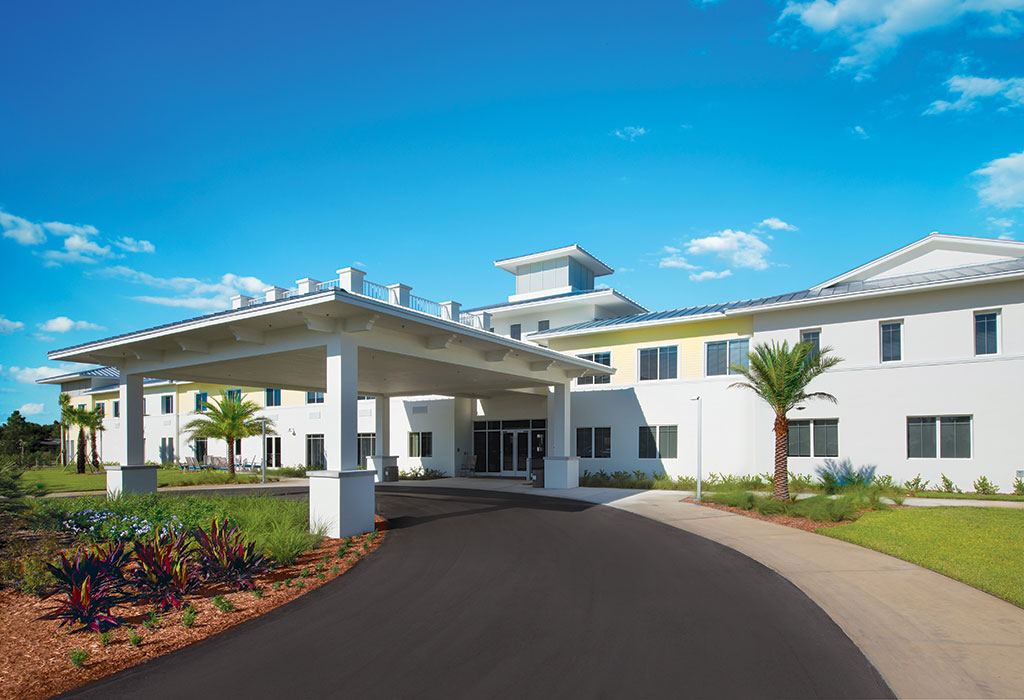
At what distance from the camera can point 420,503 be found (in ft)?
64.3

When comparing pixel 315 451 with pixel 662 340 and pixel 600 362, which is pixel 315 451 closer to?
pixel 600 362

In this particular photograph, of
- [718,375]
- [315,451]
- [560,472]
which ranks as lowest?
[315,451]

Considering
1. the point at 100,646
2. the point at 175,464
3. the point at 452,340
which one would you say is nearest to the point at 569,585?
the point at 100,646

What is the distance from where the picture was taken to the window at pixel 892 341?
20.8 metres

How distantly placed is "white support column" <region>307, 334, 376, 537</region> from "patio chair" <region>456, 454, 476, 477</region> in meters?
17.8

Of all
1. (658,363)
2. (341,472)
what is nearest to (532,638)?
(341,472)

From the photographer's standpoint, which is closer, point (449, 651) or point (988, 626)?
point (449, 651)

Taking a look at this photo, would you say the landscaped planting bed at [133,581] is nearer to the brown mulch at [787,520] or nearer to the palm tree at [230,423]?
the brown mulch at [787,520]

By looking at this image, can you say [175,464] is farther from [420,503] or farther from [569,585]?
[569,585]

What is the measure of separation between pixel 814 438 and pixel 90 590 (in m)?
21.6

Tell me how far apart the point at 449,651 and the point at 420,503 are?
13.6 meters

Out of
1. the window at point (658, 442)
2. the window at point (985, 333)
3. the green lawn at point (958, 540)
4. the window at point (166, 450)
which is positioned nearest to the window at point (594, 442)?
the window at point (658, 442)

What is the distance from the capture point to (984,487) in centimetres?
1858

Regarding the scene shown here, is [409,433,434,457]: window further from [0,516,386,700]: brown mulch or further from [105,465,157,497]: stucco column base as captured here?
[0,516,386,700]: brown mulch
